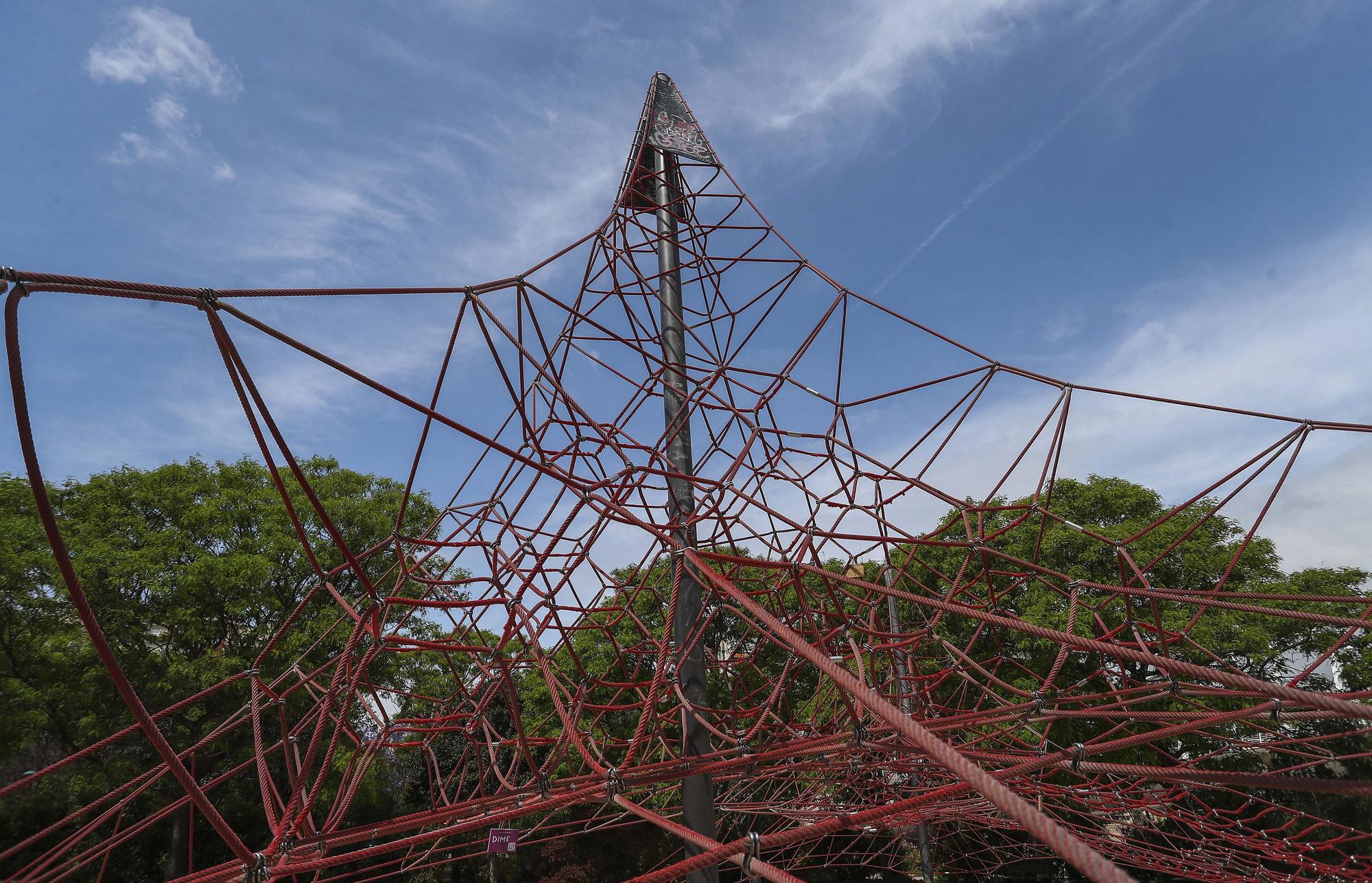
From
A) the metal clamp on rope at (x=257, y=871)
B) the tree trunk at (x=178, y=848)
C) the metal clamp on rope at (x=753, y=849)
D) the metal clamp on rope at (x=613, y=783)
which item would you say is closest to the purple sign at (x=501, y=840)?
the metal clamp on rope at (x=613, y=783)

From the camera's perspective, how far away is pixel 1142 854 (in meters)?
14.5

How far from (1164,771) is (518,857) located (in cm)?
2329

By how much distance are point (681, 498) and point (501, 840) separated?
438 centimetres

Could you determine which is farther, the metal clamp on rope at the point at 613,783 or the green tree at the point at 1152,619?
the green tree at the point at 1152,619

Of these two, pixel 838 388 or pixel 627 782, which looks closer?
pixel 627 782

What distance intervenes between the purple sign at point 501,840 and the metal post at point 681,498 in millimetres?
1912

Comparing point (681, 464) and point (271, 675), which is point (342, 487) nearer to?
point (271, 675)

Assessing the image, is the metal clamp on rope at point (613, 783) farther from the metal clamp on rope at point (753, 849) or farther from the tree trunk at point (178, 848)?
the tree trunk at point (178, 848)

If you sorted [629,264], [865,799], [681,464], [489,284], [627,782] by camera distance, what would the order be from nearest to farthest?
[627,782], [489,284], [681,464], [629,264], [865,799]

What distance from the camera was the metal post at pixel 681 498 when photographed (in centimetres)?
875

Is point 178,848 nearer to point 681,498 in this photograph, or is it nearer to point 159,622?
point 159,622

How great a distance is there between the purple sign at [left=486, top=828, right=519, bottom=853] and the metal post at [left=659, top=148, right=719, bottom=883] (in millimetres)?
1912

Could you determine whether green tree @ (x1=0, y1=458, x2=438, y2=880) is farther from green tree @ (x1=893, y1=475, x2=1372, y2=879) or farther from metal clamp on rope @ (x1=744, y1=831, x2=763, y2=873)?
green tree @ (x1=893, y1=475, x2=1372, y2=879)

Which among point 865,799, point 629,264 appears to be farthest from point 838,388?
point 865,799
